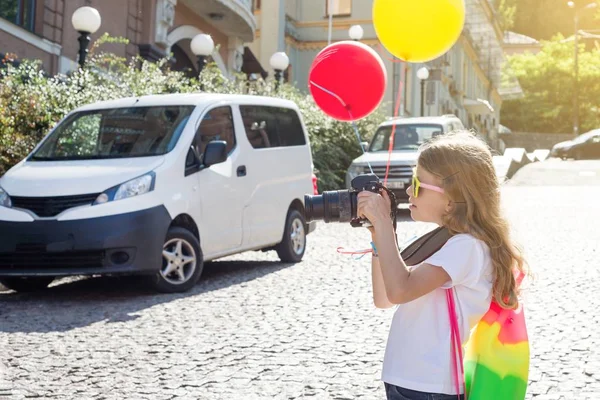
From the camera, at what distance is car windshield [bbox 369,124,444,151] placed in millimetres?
20125

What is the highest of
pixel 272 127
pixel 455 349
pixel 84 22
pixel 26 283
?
pixel 84 22

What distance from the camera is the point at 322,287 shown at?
9297 mm

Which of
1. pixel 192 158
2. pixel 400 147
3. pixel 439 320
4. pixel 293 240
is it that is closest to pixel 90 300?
pixel 192 158

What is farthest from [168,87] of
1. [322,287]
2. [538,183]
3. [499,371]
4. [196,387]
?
→ [538,183]

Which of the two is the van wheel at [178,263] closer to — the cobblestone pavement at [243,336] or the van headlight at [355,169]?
the cobblestone pavement at [243,336]

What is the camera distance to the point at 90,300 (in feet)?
28.5

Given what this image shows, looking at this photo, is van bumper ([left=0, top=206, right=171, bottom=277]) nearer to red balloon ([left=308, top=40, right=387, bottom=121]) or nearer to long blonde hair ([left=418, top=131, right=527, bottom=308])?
red balloon ([left=308, top=40, right=387, bottom=121])

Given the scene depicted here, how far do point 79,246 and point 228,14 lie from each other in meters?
19.0

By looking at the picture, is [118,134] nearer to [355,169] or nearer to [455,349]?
[455,349]

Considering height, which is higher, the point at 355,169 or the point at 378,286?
the point at 355,169

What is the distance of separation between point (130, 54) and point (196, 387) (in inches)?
690

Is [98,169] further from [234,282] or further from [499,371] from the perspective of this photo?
[499,371]

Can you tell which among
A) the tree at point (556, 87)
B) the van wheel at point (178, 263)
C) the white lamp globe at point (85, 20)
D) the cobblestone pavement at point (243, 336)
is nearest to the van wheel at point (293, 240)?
the cobblestone pavement at point (243, 336)

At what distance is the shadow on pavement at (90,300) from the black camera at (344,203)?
437 cm
